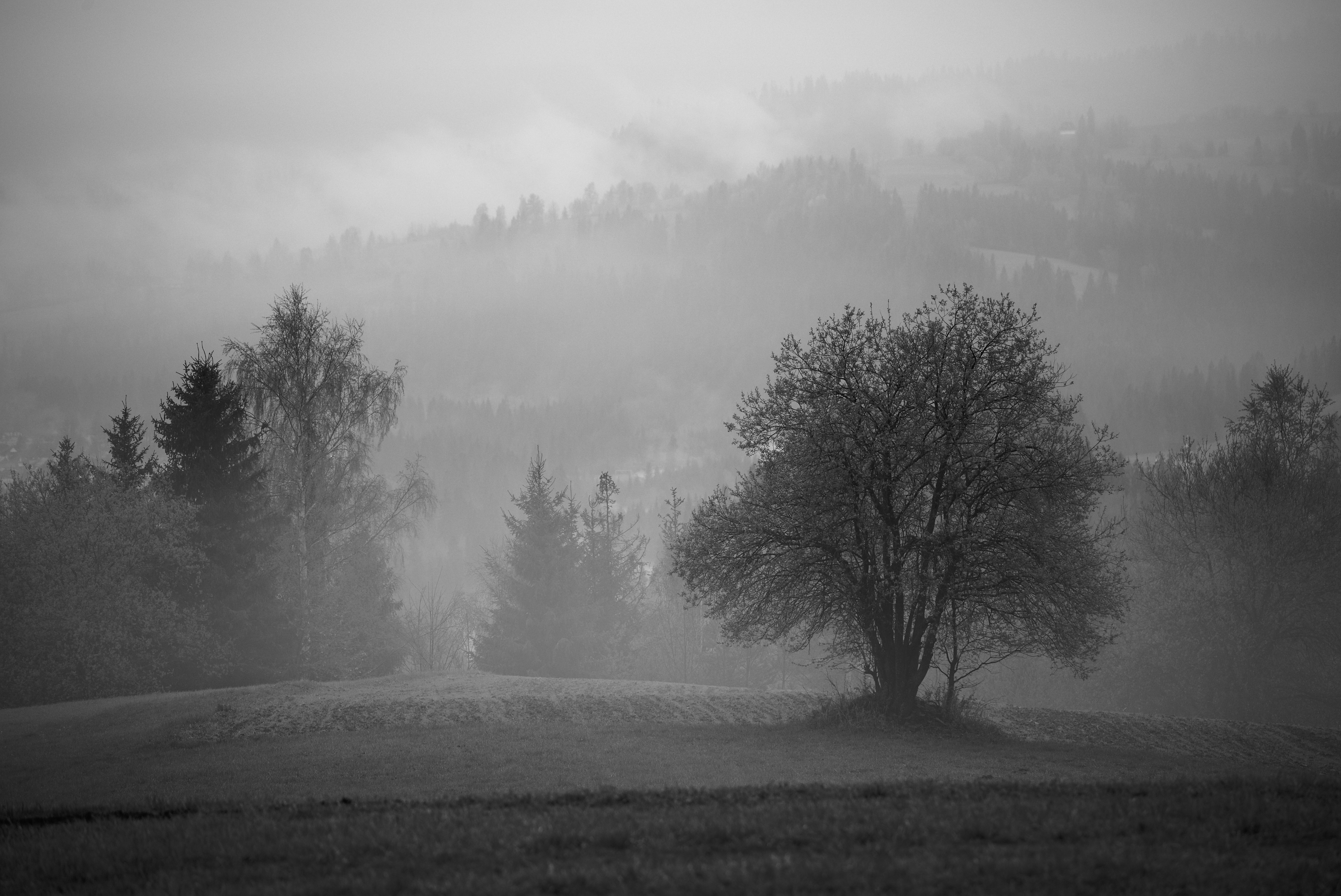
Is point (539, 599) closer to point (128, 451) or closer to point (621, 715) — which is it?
point (621, 715)

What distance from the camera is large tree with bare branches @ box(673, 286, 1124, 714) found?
89.8 feet

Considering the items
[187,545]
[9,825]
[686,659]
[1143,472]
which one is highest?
[1143,472]

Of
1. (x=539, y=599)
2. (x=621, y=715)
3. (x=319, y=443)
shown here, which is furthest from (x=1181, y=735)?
(x=319, y=443)

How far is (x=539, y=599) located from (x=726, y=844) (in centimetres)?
4747

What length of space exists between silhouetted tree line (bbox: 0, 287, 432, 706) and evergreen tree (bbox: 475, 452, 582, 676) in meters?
8.08

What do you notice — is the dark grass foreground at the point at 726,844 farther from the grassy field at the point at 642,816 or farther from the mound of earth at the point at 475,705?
the mound of earth at the point at 475,705

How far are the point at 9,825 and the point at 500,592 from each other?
152 ft

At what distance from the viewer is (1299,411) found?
50.2m

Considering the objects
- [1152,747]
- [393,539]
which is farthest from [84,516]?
[1152,747]

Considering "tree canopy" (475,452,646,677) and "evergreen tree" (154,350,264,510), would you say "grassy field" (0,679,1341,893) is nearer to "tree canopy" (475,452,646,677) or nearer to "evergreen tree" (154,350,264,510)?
"evergreen tree" (154,350,264,510)

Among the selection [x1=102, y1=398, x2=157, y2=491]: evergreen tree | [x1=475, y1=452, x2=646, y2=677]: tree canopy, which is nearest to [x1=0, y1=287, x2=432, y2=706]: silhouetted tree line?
[x1=102, y1=398, x2=157, y2=491]: evergreen tree

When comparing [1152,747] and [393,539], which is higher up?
[393,539]

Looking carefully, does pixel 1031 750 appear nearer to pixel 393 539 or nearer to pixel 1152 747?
pixel 1152 747

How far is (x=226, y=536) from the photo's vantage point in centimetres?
4394
